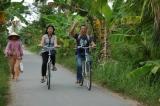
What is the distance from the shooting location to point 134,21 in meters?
15.5

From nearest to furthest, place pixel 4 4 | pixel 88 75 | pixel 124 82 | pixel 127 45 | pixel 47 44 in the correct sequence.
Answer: pixel 124 82
pixel 88 75
pixel 47 44
pixel 127 45
pixel 4 4

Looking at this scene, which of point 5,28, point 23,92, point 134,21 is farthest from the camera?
point 5,28

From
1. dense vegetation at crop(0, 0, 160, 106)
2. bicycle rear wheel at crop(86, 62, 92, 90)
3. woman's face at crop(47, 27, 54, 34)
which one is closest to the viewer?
dense vegetation at crop(0, 0, 160, 106)

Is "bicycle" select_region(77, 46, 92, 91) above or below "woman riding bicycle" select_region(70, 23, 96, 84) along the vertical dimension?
below

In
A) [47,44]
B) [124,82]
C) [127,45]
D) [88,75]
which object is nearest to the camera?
[124,82]

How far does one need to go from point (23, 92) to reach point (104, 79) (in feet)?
11.3

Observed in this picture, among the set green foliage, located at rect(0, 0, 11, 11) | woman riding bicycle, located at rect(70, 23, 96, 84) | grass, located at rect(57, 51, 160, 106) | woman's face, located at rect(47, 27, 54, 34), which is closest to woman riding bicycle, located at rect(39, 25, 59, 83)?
woman's face, located at rect(47, 27, 54, 34)

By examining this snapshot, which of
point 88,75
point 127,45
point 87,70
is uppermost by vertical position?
point 127,45

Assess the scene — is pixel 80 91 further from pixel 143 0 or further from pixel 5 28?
pixel 5 28

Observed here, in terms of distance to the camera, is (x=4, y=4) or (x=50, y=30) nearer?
(x=50, y=30)

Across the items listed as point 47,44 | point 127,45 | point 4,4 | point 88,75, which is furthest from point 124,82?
point 4,4

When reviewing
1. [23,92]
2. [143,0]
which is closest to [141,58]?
[143,0]

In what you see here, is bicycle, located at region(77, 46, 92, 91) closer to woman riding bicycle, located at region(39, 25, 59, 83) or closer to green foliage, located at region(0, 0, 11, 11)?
woman riding bicycle, located at region(39, 25, 59, 83)

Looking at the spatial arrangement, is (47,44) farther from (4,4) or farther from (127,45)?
(4,4)
